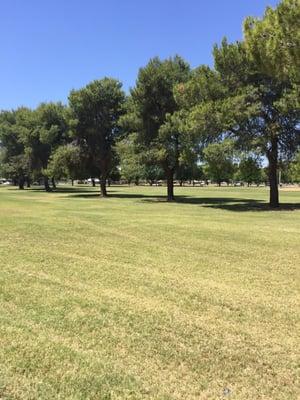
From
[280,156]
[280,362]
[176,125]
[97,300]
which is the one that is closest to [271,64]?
[97,300]

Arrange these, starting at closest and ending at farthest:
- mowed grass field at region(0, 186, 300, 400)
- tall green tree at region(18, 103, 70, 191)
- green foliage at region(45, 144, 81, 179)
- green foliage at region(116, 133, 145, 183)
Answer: mowed grass field at region(0, 186, 300, 400) < green foliage at region(116, 133, 145, 183) < green foliage at region(45, 144, 81, 179) < tall green tree at region(18, 103, 70, 191)

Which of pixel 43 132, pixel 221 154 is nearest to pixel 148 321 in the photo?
pixel 221 154

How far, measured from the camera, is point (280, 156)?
93.5 ft

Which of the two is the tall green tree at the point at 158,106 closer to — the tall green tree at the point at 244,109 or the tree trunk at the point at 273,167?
the tall green tree at the point at 244,109

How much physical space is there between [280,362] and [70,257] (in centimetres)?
598

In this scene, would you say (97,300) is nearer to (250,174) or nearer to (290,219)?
(290,219)

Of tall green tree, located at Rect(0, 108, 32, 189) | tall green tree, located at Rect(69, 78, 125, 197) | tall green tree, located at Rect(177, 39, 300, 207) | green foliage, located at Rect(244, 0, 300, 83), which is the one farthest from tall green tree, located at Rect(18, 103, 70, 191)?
green foliage, located at Rect(244, 0, 300, 83)

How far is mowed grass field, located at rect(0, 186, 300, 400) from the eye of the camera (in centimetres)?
432

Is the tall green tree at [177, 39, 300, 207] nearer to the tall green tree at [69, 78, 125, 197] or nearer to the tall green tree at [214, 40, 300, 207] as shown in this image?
the tall green tree at [214, 40, 300, 207]

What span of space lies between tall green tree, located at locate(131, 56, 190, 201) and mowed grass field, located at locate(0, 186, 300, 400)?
24.7m

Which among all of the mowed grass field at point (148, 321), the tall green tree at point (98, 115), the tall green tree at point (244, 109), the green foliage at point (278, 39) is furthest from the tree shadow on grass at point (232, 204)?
the mowed grass field at point (148, 321)

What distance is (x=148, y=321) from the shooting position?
593 centimetres

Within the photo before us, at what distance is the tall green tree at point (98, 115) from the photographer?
148ft

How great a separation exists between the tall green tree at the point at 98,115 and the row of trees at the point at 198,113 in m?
0.09
